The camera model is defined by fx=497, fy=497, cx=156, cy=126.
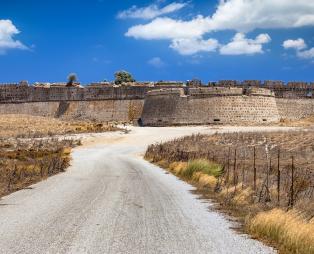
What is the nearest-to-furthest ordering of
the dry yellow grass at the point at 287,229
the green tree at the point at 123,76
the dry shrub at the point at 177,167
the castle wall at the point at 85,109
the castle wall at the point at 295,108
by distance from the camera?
the dry yellow grass at the point at 287,229 < the dry shrub at the point at 177,167 < the castle wall at the point at 295,108 < the castle wall at the point at 85,109 < the green tree at the point at 123,76

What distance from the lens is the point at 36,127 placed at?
56562 mm

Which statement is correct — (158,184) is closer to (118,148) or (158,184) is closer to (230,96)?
(118,148)

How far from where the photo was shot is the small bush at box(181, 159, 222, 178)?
56.2 feet

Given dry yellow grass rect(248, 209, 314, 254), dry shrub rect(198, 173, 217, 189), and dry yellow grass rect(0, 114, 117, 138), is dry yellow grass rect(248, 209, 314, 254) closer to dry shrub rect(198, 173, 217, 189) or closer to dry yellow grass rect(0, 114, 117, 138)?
dry shrub rect(198, 173, 217, 189)

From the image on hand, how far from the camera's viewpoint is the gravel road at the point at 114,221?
715 centimetres

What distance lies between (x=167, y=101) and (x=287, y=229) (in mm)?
52325

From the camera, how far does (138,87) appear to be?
68.6 m

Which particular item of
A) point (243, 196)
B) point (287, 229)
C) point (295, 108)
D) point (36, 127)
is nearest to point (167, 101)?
point (36, 127)

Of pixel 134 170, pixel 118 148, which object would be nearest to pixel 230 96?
pixel 118 148

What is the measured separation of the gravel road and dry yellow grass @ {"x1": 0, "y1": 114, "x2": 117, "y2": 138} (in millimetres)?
33984

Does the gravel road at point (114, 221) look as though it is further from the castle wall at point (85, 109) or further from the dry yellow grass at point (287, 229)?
the castle wall at point (85, 109)

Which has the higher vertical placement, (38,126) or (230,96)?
(230,96)

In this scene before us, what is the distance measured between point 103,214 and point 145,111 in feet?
175

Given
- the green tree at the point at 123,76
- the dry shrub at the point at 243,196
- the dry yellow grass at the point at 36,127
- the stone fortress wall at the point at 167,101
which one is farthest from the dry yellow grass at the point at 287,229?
the green tree at the point at 123,76
